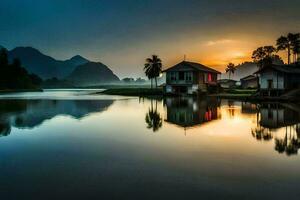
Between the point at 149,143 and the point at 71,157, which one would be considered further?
the point at 149,143

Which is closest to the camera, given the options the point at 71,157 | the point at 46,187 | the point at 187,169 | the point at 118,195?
the point at 118,195

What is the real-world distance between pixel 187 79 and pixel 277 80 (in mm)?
23803

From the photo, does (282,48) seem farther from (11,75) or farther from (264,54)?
(11,75)

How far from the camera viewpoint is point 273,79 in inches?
2205

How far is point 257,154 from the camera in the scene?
46.7ft

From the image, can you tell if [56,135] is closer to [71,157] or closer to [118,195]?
[71,157]

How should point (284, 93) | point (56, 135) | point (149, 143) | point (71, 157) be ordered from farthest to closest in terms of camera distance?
point (284, 93) → point (56, 135) → point (149, 143) → point (71, 157)

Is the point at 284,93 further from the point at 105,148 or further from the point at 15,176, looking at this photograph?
the point at 15,176

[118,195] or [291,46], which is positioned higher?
[291,46]

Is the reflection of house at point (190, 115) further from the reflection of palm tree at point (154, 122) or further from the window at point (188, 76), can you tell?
the window at point (188, 76)

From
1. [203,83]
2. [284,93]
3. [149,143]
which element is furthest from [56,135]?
[203,83]

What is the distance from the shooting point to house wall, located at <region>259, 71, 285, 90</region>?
181 ft

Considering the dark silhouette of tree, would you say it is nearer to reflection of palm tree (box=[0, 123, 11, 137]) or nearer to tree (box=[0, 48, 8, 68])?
reflection of palm tree (box=[0, 123, 11, 137])

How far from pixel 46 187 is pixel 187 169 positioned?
17.6 feet
